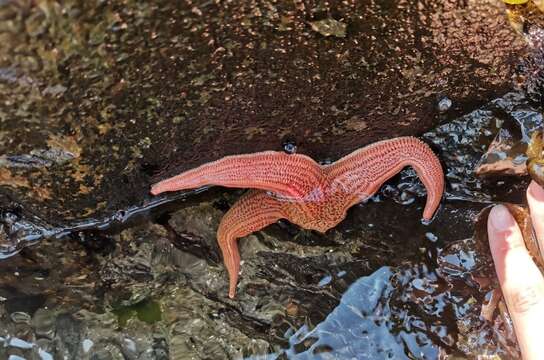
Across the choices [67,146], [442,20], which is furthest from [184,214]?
[442,20]

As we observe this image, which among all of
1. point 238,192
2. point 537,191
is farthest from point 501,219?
point 238,192

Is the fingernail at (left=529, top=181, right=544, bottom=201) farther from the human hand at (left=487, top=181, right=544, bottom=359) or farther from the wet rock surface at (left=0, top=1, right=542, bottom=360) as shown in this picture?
the wet rock surface at (left=0, top=1, right=542, bottom=360)

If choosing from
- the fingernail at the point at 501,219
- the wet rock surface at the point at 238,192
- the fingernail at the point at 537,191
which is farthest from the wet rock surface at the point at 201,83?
the fingernail at the point at 501,219

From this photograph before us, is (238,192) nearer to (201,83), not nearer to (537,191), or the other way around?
(201,83)

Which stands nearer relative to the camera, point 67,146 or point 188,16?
point 188,16

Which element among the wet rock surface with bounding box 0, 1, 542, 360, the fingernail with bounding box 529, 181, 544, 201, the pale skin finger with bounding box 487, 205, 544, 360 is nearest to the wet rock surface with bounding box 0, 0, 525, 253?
the wet rock surface with bounding box 0, 1, 542, 360

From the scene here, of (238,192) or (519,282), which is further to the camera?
(238,192)

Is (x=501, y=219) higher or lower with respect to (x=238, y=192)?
lower

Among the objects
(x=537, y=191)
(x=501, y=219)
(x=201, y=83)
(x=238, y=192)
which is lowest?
(x=501, y=219)

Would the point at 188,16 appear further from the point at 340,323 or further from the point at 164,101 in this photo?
the point at 340,323
